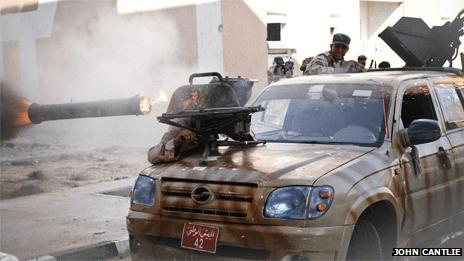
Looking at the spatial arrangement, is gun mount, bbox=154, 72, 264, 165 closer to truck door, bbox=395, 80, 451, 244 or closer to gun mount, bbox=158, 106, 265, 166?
gun mount, bbox=158, 106, 265, 166

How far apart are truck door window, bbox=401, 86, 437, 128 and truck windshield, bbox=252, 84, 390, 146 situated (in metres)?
0.24

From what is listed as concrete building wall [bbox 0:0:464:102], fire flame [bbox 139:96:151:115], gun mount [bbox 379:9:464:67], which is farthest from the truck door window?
concrete building wall [bbox 0:0:464:102]

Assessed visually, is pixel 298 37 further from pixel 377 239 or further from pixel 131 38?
pixel 377 239

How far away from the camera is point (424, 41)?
7.58 metres

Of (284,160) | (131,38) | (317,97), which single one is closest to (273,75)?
(131,38)

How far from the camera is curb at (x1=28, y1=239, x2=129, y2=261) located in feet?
17.6

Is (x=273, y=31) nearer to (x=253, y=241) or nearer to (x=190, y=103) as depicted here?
(x=190, y=103)

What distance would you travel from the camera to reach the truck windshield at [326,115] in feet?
14.8

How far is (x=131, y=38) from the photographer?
457 inches

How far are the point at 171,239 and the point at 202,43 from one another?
904 cm

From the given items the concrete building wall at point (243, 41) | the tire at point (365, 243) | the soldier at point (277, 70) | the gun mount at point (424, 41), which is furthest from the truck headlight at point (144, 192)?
the soldier at point (277, 70)

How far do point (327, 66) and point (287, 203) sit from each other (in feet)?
12.2

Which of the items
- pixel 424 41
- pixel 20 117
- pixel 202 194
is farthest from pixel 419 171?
pixel 20 117

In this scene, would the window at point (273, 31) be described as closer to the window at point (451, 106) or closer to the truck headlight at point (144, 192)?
the window at point (451, 106)
